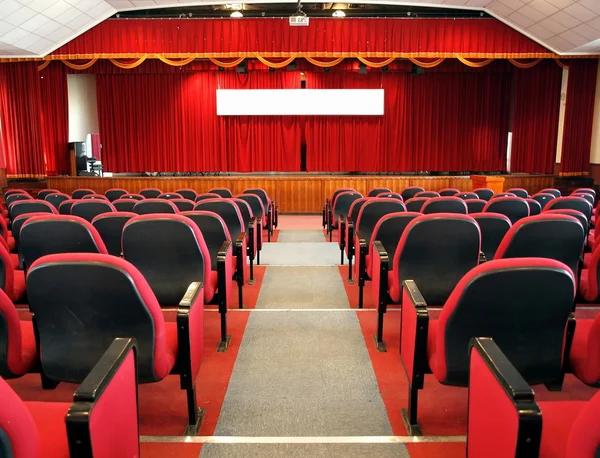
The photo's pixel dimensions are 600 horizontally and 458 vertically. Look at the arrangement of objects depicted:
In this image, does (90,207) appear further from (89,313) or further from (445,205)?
(445,205)

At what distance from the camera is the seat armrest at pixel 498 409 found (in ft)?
4.37

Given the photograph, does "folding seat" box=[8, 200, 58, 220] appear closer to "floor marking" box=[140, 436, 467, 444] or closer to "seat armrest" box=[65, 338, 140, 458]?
"floor marking" box=[140, 436, 467, 444]

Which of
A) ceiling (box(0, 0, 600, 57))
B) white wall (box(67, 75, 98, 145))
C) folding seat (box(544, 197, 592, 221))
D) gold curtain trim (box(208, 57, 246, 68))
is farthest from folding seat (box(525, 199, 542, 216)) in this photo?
white wall (box(67, 75, 98, 145))

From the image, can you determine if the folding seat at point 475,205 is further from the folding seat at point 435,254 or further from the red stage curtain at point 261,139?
the red stage curtain at point 261,139

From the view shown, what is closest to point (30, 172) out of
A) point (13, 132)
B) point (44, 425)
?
point (13, 132)

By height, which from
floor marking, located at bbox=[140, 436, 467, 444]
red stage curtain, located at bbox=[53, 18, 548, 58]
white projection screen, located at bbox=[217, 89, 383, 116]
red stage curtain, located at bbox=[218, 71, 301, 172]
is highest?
red stage curtain, located at bbox=[53, 18, 548, 58]

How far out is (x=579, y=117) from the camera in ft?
39.3

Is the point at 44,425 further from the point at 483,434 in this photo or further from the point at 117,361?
the point at 483,434

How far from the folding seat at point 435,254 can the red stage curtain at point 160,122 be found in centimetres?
1071

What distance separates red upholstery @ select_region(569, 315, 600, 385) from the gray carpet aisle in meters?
0.86

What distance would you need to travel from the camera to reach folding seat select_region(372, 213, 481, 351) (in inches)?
115

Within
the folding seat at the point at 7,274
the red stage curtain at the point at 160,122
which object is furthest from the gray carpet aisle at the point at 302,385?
the red stage curtain at the point at 160,122

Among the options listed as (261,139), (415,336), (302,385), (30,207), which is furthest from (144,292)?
(261,139)

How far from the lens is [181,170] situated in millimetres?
13273
